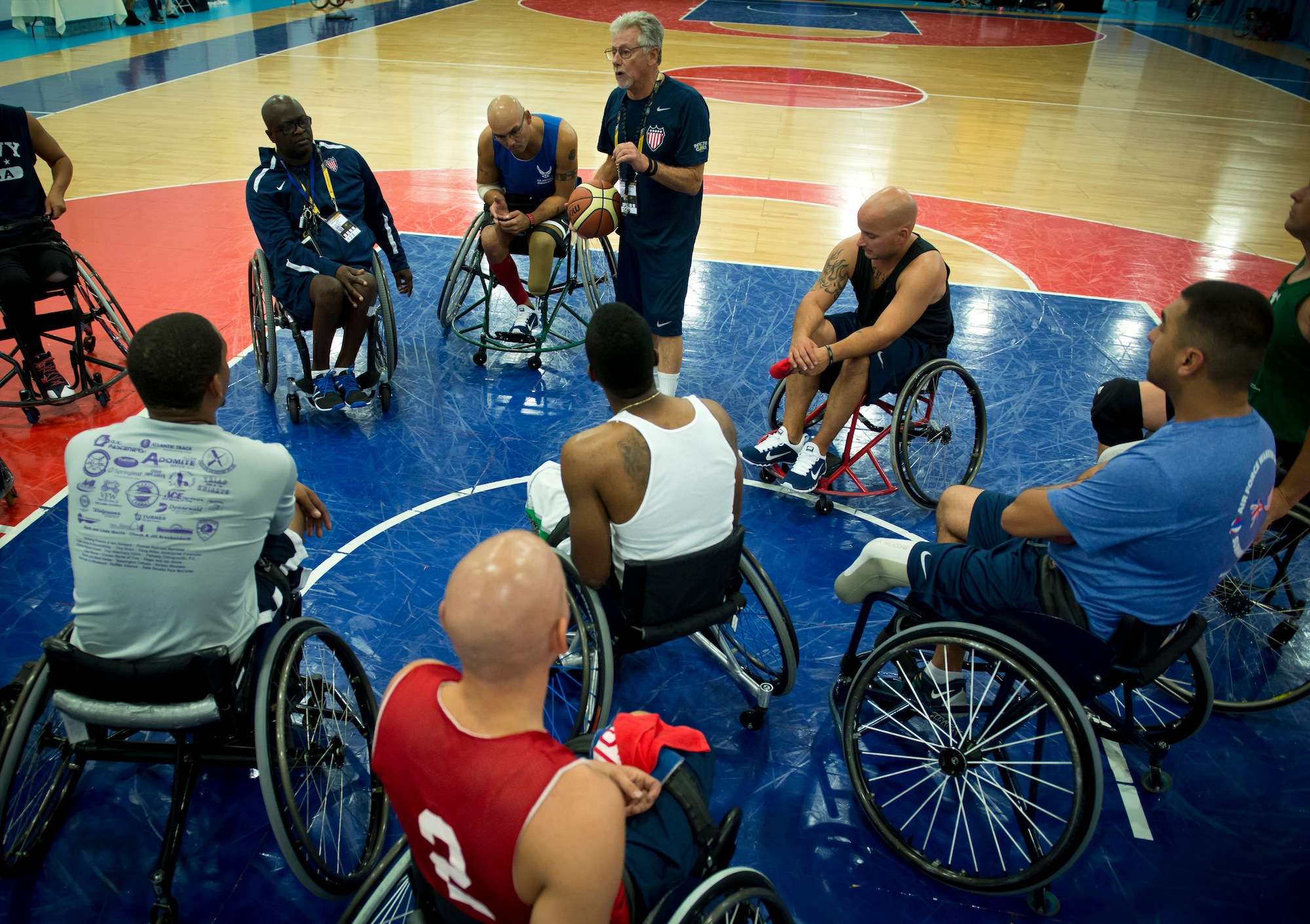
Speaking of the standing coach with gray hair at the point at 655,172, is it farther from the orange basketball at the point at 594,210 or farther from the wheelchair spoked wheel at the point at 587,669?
the wheelchair spoked wheel at the point at 587,669

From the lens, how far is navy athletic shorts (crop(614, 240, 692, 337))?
464cm

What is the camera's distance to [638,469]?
2.46 meters

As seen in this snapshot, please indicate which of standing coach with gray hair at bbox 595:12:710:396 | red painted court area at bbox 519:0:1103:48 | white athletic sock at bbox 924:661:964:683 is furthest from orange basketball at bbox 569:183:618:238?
red painted court area at bbox 519:0:1103:48

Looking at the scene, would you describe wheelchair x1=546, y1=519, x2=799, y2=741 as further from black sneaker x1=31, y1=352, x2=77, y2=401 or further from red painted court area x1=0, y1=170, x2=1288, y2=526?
black sneaker x1=31, y1=352, x2=77, y2=401

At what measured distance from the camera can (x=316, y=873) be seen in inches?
85.4

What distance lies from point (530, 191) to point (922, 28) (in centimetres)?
1728

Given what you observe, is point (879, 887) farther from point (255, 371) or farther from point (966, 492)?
point (255, 371)

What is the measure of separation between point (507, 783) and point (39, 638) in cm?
267

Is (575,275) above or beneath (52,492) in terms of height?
above

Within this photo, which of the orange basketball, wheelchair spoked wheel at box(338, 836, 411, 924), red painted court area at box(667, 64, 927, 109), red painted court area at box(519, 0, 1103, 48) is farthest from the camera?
red painted court area at box(519, 0, 1103, 48)

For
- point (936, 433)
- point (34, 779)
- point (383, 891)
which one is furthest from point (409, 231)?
point (383, 891)

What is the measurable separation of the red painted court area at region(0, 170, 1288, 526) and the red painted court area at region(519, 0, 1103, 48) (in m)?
10.6

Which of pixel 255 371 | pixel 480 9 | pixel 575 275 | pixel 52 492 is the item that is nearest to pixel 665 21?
pixel 480 9

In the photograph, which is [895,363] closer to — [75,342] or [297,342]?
[297,342]
